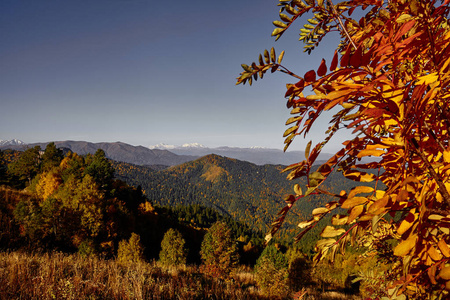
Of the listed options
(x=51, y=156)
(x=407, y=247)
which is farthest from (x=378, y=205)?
(x=51, y=156)

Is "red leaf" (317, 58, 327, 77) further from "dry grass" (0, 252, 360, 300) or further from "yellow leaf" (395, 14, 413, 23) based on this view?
"dry grass" (0, 252, 360, 300)

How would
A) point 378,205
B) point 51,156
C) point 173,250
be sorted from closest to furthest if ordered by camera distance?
1. point 378,205
2. point 173,250
3. point 51,156

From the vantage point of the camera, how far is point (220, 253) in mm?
27094

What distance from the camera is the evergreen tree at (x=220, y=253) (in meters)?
25.8

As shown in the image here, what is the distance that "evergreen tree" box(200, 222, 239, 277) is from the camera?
2581 cm

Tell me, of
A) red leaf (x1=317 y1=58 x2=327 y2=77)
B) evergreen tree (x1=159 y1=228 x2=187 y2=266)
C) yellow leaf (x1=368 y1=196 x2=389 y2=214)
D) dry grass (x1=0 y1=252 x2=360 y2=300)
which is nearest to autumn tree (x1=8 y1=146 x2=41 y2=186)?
evergreen tree (x1=159 y1=228 x2=187 y2=266)

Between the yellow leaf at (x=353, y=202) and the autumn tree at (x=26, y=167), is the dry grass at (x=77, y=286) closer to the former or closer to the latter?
the yellow leaf at (x=353, y=202)

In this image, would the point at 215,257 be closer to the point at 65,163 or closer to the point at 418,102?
the point at 418,102

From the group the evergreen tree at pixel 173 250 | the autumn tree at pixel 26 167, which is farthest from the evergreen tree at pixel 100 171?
the autumn tree at pixel 26 167

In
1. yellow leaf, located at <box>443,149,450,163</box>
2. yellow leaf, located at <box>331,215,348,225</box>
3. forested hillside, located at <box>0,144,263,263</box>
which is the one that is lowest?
forested hillside, located at <box>0,144,263,263</box>

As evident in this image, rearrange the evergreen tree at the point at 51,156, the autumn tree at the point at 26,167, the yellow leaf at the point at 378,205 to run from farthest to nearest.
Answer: the evergreen tree at the point at 51,156 < the autumn tree at the point at 26,167 < the yellow leaf at the point at 378,205

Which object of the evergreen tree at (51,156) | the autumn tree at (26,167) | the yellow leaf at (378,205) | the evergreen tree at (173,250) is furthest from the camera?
the evergreen tree at (51,156)

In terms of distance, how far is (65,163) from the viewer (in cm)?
3872

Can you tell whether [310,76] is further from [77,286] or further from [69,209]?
[69,209]
